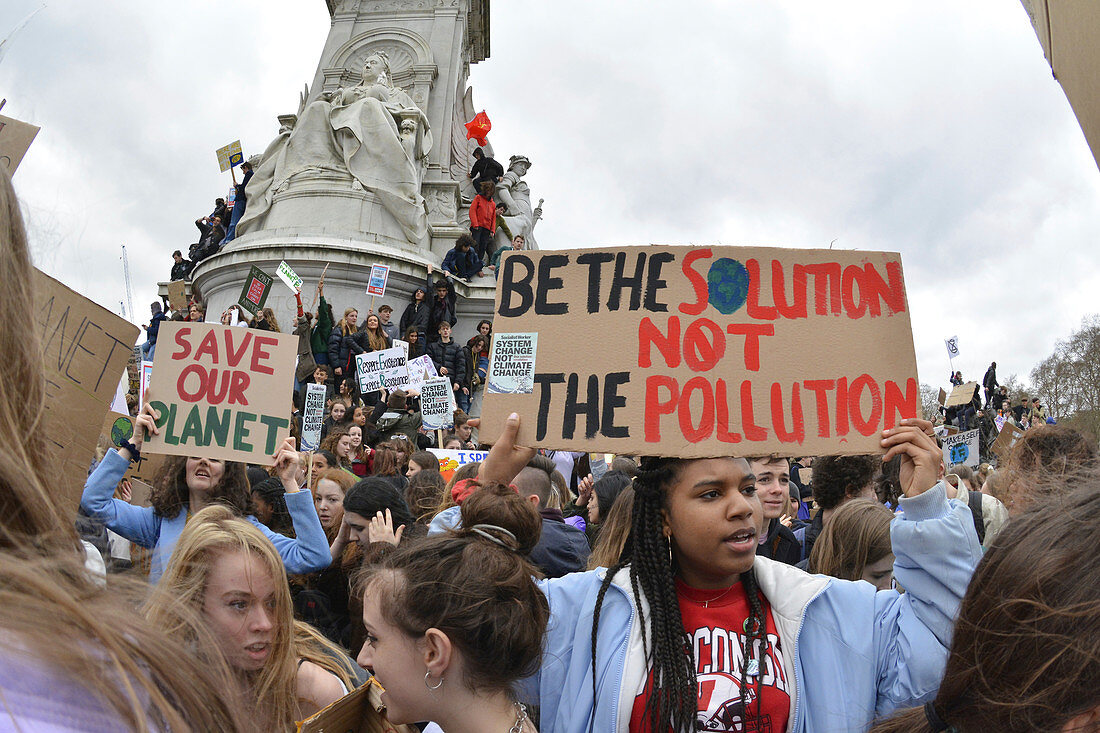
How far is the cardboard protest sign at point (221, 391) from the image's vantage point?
12.8ft

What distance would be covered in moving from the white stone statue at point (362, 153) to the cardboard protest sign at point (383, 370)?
5.86 m

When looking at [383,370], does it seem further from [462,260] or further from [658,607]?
[658,607]

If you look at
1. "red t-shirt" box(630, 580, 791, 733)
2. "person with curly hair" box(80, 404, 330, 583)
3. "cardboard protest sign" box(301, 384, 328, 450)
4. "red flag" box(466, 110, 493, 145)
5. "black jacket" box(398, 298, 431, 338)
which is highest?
"red flag" box(466, 110, 493, 145)

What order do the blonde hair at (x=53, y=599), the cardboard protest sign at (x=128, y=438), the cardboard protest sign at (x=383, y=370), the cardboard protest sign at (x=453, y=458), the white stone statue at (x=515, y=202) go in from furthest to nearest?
the white stone statue at (x=515, y=202) → the cardboard protest sign at (x=383, y=370) → the cardboard protest sign at (x=453, y=458) → the cardboard protest sign at (x=128, y=438) → the blonde hair at (x=53, y=599)

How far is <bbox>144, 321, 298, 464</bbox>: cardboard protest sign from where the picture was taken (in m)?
3.91

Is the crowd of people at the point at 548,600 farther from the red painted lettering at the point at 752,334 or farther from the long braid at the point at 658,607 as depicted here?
the red painted lettering at the point at 752,334

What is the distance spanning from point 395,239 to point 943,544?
49.4 ft

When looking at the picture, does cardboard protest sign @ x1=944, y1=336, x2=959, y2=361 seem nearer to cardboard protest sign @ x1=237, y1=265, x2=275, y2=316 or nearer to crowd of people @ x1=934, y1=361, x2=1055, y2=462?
crowd of people @ x1=934, y1=361, x2=1055, y2=462

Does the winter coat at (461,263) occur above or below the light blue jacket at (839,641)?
above

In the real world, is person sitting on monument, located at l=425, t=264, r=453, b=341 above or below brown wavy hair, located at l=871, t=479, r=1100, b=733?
above

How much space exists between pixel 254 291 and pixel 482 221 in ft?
22.5

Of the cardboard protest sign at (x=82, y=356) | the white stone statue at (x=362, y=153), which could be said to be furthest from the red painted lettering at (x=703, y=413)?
the white stone statue at (x=362, y=153)

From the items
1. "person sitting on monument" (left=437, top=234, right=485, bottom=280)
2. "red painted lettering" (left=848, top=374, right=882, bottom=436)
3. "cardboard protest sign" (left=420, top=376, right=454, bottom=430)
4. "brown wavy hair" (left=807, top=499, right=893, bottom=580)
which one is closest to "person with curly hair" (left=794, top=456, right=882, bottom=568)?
"brown wavy hair" (left=807, top=499, right=893, bottom=580)

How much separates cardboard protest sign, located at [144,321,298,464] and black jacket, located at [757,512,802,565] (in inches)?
104
